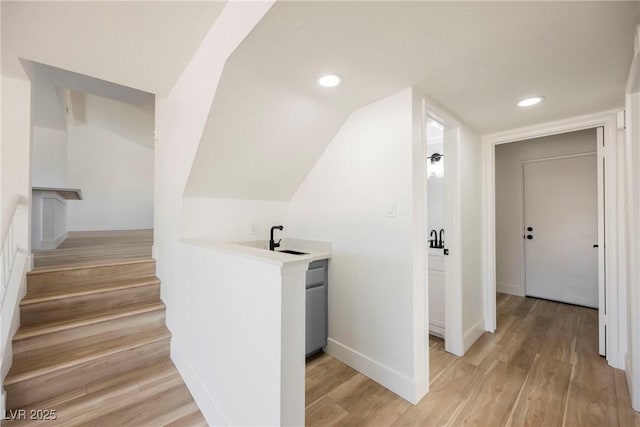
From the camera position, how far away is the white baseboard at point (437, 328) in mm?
2643

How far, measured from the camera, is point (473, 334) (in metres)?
2.56

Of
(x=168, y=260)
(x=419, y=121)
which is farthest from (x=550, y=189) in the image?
(x=168, y=260)

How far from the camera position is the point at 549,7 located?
1094 millimetres

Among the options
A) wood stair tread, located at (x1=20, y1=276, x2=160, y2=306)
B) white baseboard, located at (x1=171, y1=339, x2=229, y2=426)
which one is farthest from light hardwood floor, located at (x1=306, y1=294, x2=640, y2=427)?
wood stair tread, located at (x1=20, y1=276, x2=160, y2=306)

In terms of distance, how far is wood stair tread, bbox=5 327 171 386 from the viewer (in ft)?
5.39

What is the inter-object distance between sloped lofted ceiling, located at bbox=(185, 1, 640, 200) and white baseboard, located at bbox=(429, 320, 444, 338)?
201cm

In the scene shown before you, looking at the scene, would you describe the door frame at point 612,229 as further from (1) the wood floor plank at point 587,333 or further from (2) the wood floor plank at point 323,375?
(2) the wood floor plank at point 323,375

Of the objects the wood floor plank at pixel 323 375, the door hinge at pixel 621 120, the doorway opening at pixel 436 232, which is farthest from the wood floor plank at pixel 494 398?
the door hinge at pixel 621 120

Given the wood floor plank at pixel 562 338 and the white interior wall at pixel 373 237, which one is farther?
the wood floor plank at pixel 562 338

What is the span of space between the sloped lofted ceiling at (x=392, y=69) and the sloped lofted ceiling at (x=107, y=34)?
408 millimetres

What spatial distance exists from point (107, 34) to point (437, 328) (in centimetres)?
350

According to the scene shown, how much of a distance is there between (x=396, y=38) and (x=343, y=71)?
38 centimetres

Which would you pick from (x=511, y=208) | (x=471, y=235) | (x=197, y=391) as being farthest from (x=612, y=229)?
(x=197, y=391)

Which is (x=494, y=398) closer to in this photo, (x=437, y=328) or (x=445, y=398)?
(x=445, y=398)
